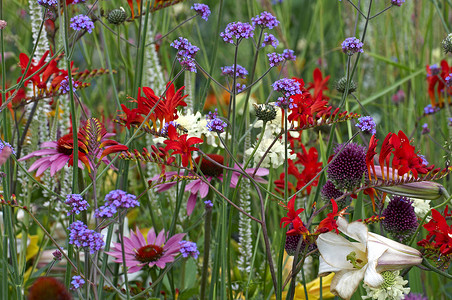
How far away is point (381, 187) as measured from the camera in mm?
577

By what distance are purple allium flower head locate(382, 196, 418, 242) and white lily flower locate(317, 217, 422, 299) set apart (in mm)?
55

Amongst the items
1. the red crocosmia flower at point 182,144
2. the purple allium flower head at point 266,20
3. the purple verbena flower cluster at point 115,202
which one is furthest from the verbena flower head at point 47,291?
the purple allium flower head at point 266,20

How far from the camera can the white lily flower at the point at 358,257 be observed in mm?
537

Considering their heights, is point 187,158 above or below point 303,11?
below

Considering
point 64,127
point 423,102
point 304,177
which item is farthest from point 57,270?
point 423,102

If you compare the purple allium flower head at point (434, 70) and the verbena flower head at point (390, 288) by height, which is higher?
the purple allium flower head at point (434, 70)

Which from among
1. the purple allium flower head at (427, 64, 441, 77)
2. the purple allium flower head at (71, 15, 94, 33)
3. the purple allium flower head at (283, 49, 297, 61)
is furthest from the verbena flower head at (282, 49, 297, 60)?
the purple allium flower head at (427, 64, 441, 77)

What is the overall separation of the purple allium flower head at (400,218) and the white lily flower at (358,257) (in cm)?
5

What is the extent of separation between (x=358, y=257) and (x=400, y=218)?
7 cm

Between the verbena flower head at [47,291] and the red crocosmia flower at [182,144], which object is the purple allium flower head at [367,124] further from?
the verbena flower head at [47,291]

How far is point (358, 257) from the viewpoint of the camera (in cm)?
59

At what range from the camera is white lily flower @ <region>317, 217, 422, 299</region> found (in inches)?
21.1

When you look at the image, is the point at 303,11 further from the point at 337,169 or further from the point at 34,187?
the point at 337,169

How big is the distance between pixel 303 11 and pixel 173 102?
5.77 ft
